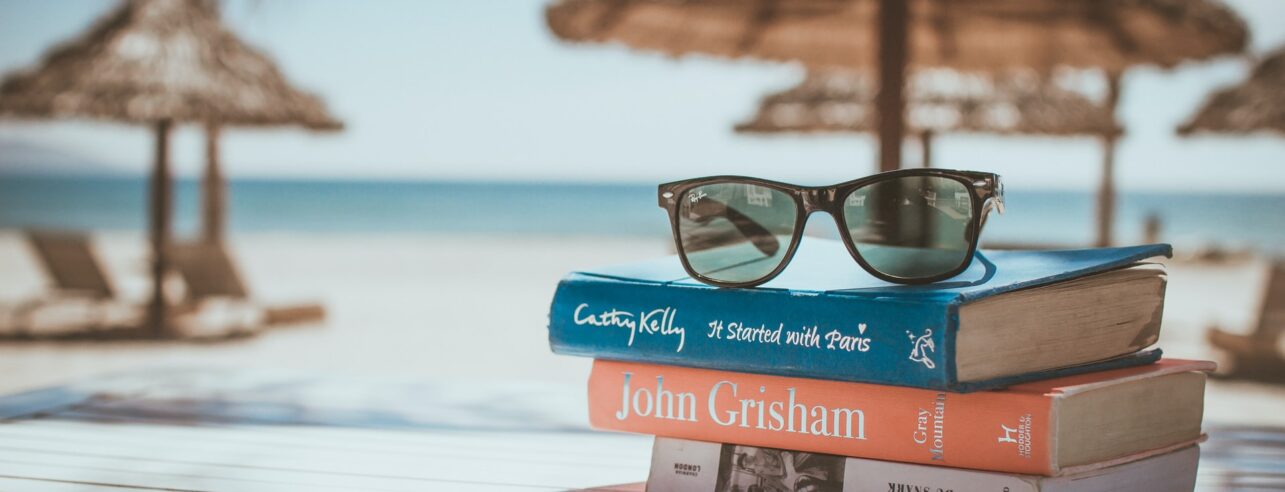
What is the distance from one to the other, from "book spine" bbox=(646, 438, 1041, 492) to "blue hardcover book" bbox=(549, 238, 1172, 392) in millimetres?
76

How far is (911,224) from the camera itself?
2.90 feet

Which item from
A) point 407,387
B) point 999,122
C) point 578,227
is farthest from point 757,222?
point 578,227

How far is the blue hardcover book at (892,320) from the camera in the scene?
2.48 feet

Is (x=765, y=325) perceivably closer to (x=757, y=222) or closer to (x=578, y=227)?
(x=757, y=222)

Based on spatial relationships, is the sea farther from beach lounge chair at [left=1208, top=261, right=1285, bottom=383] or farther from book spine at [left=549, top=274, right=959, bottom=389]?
book spine at [left=549, top=274, right=959, bottom=389]

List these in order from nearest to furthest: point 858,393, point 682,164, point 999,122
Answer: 1. point 858,393
2. point 999,122
3. point 682,164

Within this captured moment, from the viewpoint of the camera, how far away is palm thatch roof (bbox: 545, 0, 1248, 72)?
2.85m

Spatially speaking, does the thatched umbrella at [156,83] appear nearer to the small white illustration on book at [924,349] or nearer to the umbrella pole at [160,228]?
the umbrella pole at [160,228]

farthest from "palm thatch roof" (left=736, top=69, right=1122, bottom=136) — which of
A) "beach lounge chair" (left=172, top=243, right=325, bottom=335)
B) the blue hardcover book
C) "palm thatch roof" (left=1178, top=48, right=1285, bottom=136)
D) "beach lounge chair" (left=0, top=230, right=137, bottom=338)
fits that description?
the blue hardcover book

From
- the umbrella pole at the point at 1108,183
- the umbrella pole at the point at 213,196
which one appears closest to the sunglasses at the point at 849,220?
the umbrella pole at the point at 213,196

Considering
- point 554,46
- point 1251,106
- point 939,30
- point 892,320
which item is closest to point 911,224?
point 892,320

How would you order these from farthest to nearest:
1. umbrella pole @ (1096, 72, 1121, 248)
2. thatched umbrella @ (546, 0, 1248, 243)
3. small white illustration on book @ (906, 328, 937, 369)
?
1. umbrella pole @ (1096, 72, 1121, 248)
2. thatched umbrella @ (546, 0, 1248, 243)
3. small white illustration on book @ (906, 328, 937, 369)

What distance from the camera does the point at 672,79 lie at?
4053 centimetres

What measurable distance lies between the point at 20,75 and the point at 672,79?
114 ft
